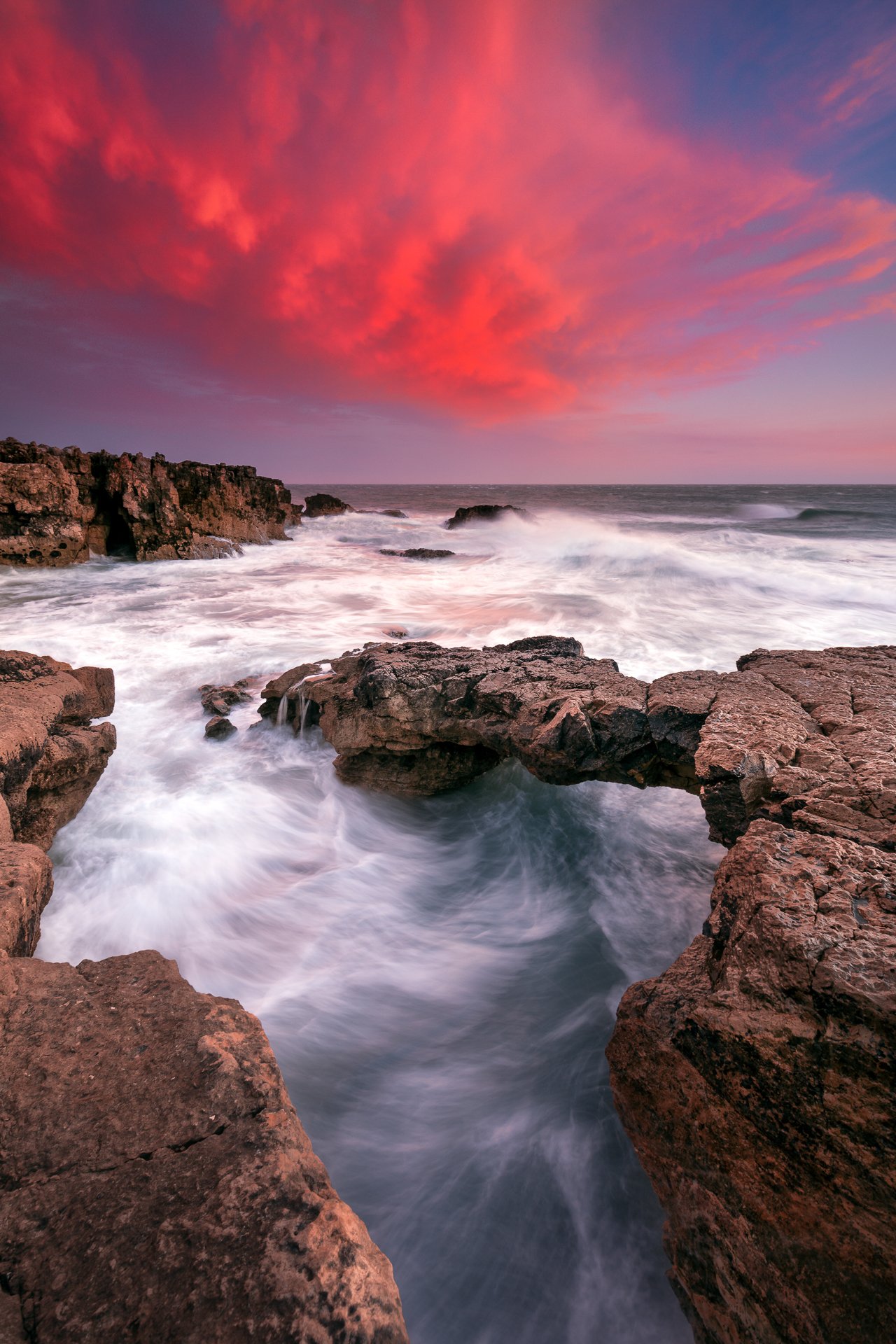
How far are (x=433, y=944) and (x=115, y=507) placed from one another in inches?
691

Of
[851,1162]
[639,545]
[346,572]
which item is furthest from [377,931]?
[639,545]

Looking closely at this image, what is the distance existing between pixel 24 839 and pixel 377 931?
7.79ft

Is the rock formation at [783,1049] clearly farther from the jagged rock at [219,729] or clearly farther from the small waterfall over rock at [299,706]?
the jagged rock at [219,729]

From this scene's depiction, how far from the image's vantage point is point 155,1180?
4.84ft

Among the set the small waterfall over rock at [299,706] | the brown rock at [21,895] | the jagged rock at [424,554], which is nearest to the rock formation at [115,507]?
the jagged rock at [424,554]

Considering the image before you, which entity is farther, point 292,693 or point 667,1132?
point 292,693

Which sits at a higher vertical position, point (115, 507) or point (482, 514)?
point (482, 514)

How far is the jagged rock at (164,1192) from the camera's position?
1.24 meters

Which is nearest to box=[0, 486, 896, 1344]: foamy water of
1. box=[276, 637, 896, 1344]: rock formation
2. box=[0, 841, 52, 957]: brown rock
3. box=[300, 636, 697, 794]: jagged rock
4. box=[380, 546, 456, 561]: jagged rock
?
box=[300, 636, 697, 794]: jagged rock

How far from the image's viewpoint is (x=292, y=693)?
258 inches

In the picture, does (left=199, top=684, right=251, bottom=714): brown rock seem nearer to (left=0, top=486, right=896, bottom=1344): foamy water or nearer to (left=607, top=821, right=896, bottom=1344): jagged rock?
(left=0, top=486, right=896, bottom=1344): foamy water

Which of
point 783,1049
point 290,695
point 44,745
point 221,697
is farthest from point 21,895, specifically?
point 221,697

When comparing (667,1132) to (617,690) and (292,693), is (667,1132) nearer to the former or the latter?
(617,690)

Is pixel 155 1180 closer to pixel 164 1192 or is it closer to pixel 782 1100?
pixel 164 1192
